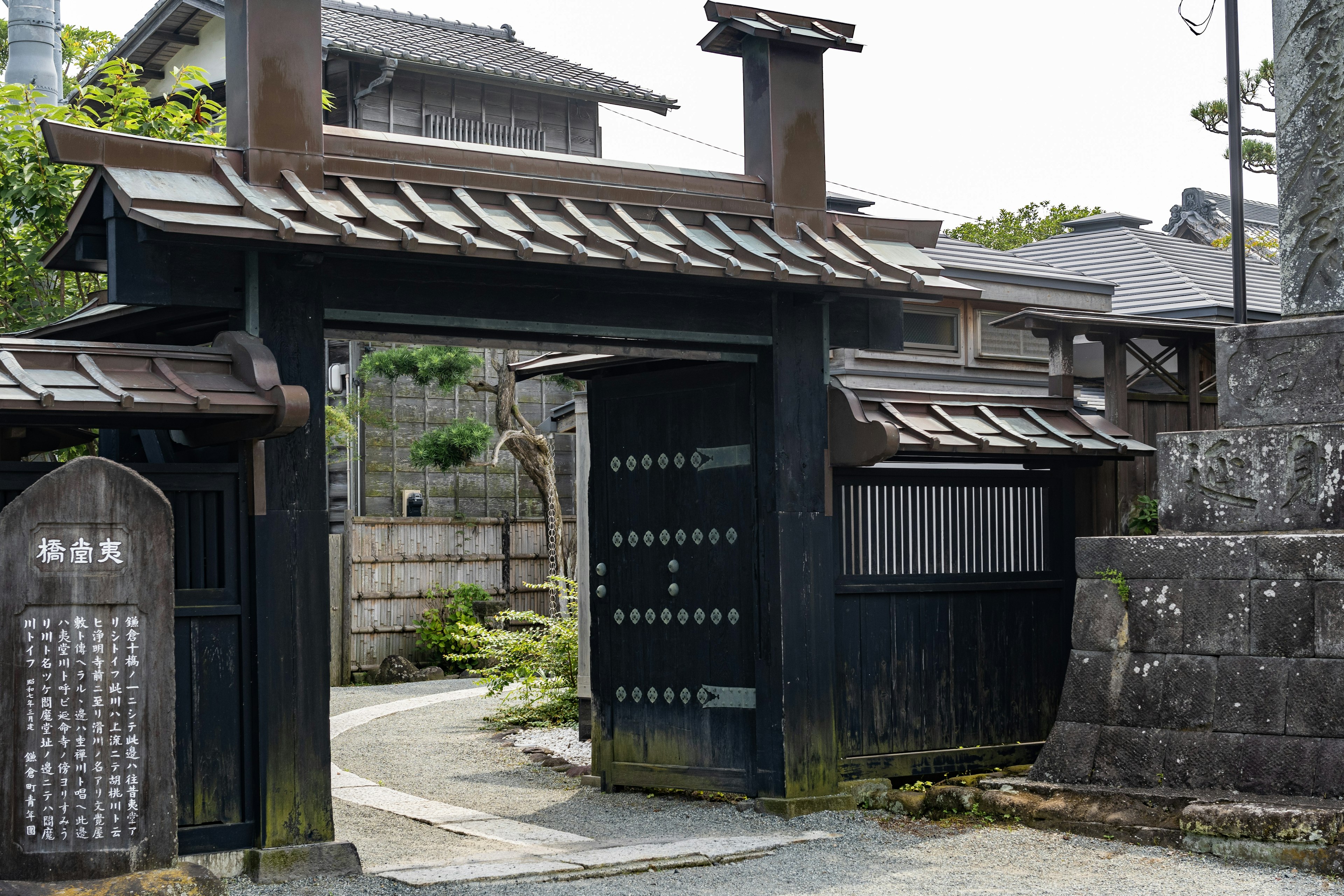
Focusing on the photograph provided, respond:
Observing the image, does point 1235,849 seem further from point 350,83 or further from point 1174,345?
point 350,83

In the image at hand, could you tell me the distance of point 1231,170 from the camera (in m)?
10.4

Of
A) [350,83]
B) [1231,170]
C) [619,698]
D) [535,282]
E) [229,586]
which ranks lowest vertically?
[619,698]

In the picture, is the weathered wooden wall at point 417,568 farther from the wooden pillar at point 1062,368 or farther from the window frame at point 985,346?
the wooden pillar at point 1062,368

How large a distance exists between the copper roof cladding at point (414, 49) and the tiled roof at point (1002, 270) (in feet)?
24.4

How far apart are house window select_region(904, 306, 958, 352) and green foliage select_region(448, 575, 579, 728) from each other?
468 cm

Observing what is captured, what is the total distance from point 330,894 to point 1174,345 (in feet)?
26.8

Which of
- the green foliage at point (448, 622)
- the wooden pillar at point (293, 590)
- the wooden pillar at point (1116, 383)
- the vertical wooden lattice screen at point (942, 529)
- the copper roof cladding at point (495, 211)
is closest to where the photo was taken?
the copper roof cladding at point (495, 211)

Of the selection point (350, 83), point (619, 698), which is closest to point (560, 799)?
point (619, 698)

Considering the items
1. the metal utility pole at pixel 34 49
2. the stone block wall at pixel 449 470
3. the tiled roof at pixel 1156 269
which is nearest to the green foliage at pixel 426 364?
the stone block wall at pixel 449 470

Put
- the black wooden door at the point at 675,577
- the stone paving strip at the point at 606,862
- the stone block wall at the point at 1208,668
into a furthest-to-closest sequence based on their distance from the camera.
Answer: the black wooden door at the point at 675,577 < the stone block wall at the point at 1208,668 < the stone paving strip at the point at 606,862

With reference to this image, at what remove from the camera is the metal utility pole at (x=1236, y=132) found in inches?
400

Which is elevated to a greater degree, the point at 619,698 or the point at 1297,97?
the point at 1297,97

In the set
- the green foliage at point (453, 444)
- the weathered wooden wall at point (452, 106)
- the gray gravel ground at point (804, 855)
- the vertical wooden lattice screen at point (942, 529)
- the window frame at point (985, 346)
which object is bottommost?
the gray gravel ground at point (804, 855)

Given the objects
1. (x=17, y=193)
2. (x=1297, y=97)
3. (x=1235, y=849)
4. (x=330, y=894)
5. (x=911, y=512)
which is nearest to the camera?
(x=330, y=894)
